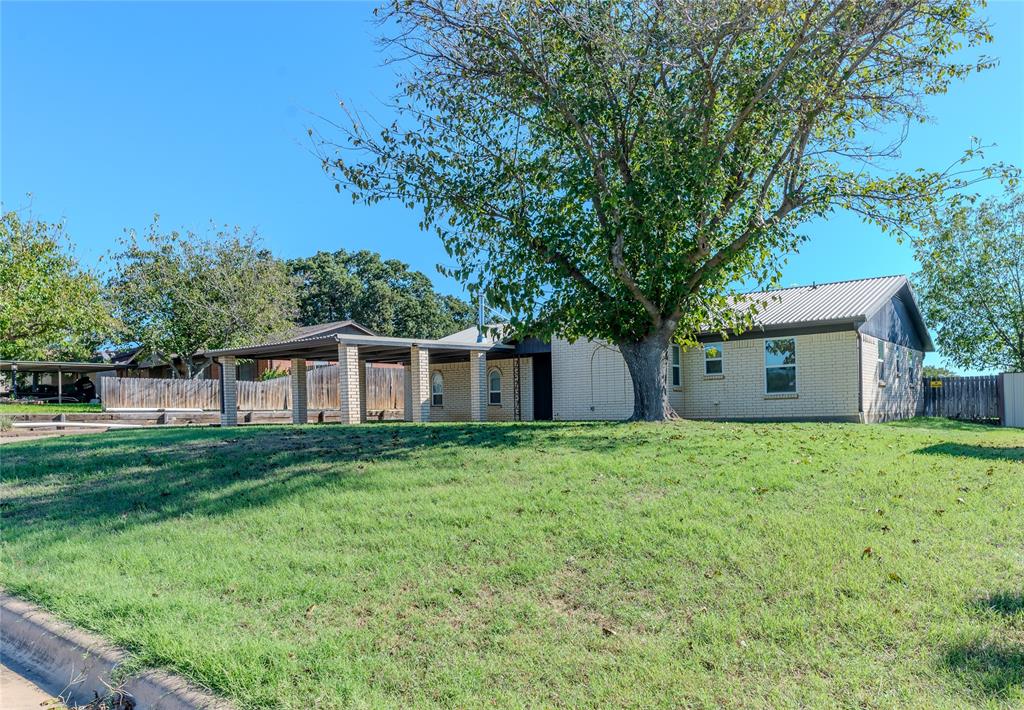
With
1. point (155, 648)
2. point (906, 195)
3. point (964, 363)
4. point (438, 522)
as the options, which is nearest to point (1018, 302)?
point (964, 363)

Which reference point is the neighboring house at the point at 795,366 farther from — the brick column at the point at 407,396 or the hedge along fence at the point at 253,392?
the hedge along fence at the point at 253,392

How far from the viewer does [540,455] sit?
326 inches

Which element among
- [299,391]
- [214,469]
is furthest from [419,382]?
[214,469]

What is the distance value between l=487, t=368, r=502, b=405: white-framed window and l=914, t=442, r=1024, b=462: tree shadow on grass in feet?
56.1

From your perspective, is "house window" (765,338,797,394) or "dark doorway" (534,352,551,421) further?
"dark doorway" (534,352,551,421)

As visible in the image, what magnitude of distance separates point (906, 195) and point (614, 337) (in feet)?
17.2

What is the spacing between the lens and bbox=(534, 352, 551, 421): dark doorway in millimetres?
24344

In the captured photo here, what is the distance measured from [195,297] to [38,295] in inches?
379

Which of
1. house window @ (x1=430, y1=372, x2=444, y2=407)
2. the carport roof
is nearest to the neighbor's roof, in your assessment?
the carport roof

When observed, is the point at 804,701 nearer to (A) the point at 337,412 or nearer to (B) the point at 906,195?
(B) the point at 906,195

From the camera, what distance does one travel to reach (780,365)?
1870cm

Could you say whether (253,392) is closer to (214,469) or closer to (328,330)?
(328,330)

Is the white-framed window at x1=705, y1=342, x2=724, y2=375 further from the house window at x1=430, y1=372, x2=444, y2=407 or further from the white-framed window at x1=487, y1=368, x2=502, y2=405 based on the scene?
the house window at x1=430, y1=372, x2=444, y2=407

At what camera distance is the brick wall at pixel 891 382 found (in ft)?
59.7
